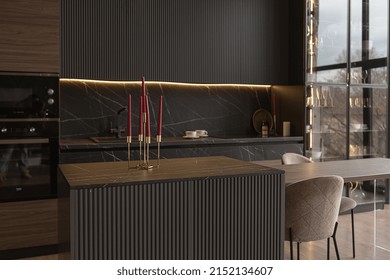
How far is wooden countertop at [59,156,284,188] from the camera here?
5.78ft

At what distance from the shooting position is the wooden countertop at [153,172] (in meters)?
1.76

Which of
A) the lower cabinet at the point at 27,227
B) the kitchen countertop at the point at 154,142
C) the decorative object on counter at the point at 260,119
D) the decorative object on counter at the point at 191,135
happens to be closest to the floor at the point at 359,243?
the lower cabinet at the point at 27,227

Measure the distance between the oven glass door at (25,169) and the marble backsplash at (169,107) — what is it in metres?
0.79

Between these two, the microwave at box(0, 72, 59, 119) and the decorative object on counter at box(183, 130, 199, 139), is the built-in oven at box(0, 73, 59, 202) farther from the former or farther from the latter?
the decorative object on counter at box(183, 130, 199, 139)

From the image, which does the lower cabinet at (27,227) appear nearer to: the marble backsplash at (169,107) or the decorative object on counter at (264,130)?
the marble backsplash at (169,107)

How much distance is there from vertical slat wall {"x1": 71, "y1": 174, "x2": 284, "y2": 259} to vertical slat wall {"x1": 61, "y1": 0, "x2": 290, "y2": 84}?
97.8 inches

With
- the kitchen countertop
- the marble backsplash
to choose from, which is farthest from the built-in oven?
the marble backsplash

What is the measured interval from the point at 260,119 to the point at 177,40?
1.48 meters

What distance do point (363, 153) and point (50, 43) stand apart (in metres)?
3.84

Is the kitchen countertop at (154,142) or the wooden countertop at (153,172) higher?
the kitchen countertop at (154,142)

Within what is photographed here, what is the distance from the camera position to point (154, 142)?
4.05 metres

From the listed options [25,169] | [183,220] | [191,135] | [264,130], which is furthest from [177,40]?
[183,220]

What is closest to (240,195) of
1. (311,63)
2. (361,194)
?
(311,63)
